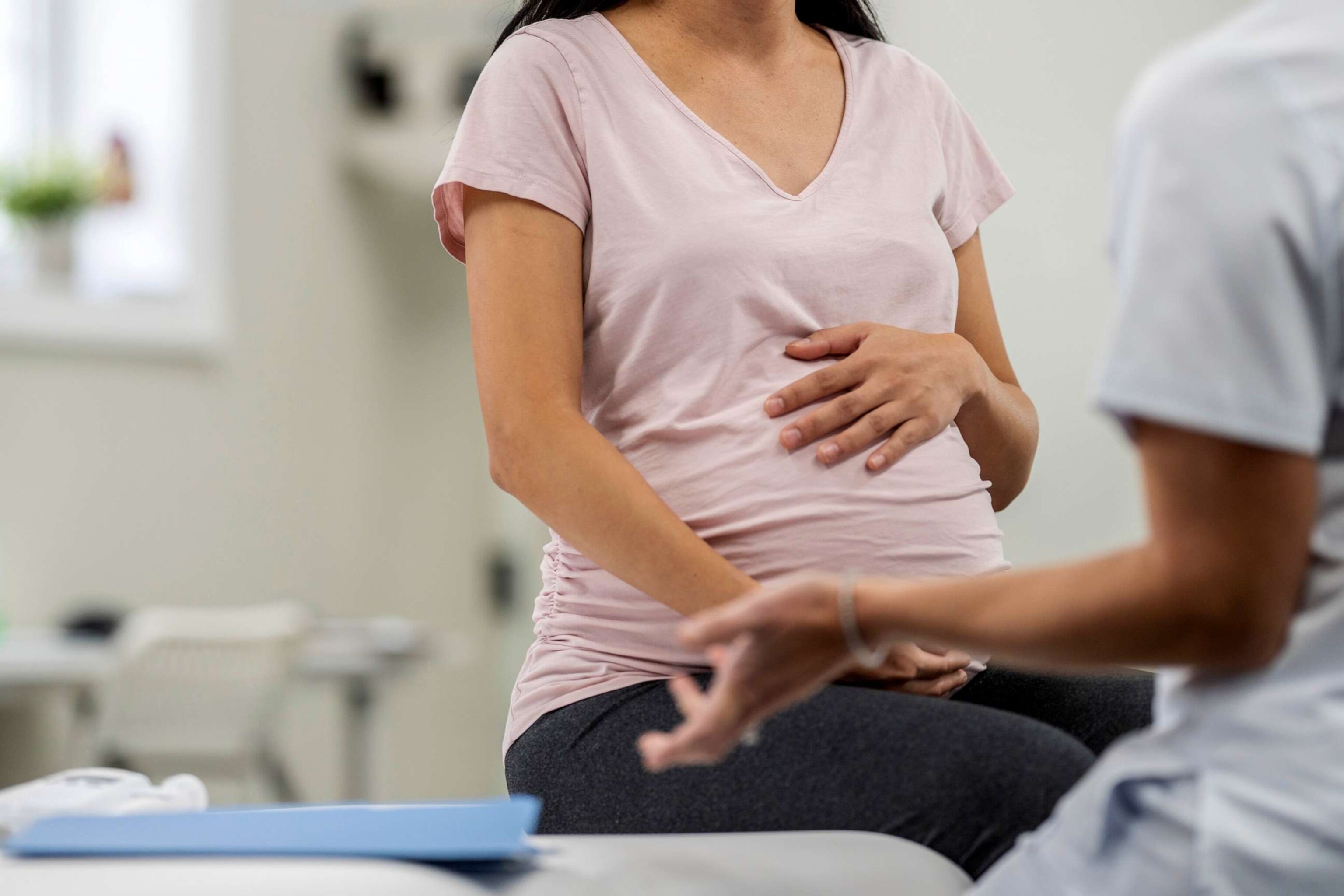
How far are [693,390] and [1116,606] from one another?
48 centimetres

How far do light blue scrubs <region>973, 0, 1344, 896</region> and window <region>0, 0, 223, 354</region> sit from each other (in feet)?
11.9

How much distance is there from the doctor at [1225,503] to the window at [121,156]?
142 inches

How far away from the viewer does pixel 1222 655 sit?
555 millimetres

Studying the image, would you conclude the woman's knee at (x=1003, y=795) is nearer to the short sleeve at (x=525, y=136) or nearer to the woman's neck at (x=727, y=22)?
the short sleeve at (x=525, y=136)

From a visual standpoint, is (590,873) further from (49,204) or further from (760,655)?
(49,204)

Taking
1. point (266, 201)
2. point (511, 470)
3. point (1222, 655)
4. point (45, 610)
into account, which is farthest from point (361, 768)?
point (1222, 655)

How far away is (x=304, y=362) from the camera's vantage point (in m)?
4.36

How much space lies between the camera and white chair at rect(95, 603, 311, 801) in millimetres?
3074

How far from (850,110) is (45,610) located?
3.19m

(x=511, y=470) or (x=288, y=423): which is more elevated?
(x=511, y=470)

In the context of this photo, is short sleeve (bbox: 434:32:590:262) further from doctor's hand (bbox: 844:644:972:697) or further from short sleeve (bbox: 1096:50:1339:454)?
short sleeve (bbox: 1096:50:1339:454)

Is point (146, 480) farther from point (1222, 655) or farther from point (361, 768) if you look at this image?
point (1222, 655)

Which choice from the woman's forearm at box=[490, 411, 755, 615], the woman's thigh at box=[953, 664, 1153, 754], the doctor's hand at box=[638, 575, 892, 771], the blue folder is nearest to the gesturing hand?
the doctor's hand at box=[638, 575, 892, 771]

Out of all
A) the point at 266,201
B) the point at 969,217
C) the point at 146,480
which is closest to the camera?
the point at 969,217
